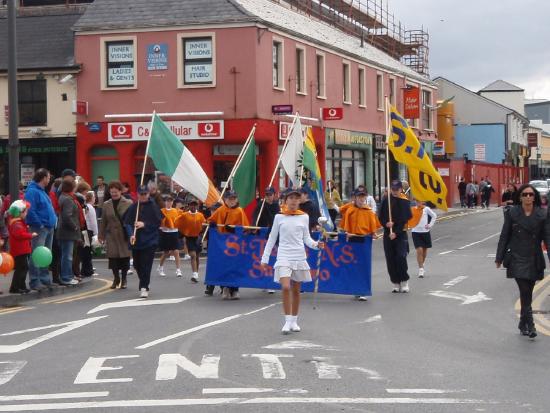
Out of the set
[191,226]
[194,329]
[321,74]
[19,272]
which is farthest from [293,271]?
[321,74]

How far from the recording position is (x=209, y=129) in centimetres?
3234

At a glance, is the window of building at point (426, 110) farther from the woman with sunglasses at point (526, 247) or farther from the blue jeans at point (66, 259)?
the woman with sunglasses at point (526, 247)

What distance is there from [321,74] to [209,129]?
7027 millimetres

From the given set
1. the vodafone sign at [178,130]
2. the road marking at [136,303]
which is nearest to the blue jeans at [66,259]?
the road marking at [136,303]

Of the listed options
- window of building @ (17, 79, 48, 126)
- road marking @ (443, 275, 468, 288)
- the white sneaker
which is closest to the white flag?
road marking @ (443, 275, 468, 288)

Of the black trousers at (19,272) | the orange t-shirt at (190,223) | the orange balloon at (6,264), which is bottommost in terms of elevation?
the black trousers at (19,272)

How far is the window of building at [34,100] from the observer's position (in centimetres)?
3359

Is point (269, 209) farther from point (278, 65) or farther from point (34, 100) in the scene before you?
point (34, 100)

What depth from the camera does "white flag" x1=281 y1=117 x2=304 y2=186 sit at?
1856 cm

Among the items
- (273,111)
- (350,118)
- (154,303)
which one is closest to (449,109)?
(350,118)

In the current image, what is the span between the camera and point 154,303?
585 inches

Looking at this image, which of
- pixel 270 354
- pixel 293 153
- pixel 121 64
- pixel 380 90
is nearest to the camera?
pixel 270 354

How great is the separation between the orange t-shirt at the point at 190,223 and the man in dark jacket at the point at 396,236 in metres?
4.11

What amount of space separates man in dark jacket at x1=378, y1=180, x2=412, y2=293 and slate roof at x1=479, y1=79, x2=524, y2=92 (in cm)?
7792
